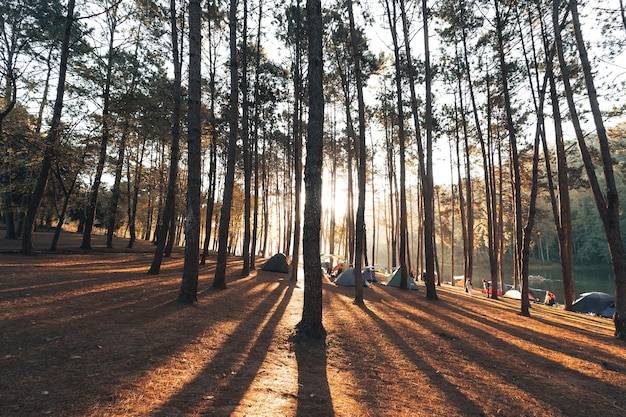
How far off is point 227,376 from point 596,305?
2136 cm

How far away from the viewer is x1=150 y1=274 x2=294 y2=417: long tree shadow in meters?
3.18

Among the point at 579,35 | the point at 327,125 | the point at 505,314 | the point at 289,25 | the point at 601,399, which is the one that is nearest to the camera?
the point at 601,399

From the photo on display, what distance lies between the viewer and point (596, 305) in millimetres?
16172

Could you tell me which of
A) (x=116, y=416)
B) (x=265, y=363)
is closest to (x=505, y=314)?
(x=265, y=363)

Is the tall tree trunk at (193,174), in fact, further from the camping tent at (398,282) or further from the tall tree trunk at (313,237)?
the camping tent at (398,282)

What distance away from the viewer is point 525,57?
1330 cm

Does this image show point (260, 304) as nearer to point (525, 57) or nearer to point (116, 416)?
point (116, 416)

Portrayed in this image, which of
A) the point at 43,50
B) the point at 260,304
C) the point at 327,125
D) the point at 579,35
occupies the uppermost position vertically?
the point at 327,125

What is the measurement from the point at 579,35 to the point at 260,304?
43.3 ft

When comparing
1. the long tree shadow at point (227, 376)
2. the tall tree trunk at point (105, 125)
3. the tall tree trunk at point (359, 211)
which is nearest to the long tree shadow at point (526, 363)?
the tall tree trunk at point (359, 211)

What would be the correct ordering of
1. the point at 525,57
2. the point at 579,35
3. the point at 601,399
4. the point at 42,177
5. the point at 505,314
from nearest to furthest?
the point at 601,399
the point at 579,35
the point at 505,314
the point at 42,177
the point at 525,57

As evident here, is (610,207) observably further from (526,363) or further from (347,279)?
(347,279)

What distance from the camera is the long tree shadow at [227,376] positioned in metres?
3.18

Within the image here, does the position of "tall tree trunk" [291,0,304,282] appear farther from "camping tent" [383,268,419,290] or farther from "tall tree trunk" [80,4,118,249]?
"tall tree trunk" [80,4,118,249]
